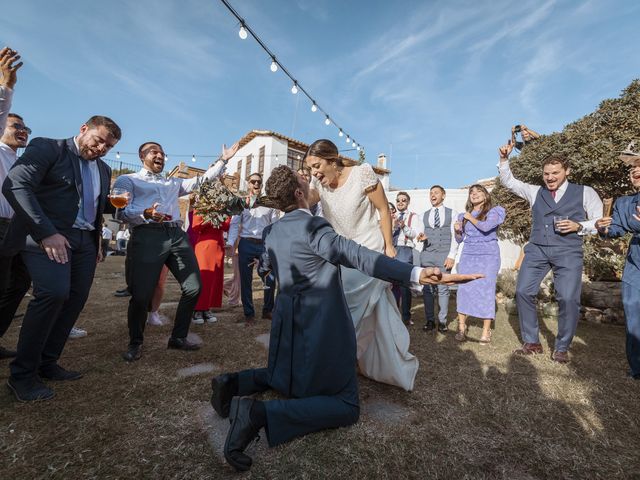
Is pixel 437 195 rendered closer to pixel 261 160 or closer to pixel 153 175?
pixel 153 175

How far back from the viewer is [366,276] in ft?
8.55

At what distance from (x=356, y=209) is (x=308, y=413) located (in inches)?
61.1

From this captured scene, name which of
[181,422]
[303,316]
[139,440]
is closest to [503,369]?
[303,316]

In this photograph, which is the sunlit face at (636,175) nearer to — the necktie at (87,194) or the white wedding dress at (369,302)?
the white wedding dress at (369,302)

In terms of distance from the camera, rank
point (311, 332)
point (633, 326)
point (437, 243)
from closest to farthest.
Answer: point (311, 332)
point (633, 326)
point (437, 243)

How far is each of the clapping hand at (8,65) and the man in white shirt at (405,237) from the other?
4633mm

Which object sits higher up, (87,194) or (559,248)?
(87,194)

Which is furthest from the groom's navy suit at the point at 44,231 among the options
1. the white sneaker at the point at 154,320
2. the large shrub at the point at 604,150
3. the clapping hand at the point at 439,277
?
the large shrub at the point at 604,150

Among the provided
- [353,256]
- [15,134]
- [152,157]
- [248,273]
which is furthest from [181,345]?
[15,134]

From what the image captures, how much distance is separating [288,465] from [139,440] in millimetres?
862

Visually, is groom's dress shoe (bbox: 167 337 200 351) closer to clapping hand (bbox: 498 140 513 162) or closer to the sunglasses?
the sunglasses

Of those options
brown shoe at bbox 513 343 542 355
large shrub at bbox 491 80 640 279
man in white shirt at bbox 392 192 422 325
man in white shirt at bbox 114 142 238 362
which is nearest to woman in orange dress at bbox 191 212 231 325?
man in white shirt at bbox 114 142 238 362

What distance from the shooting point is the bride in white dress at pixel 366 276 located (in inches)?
101

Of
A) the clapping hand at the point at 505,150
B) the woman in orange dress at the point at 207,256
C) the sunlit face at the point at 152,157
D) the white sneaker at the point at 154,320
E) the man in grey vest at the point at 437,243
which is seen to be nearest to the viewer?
the sunlit face at the point at 152,157
